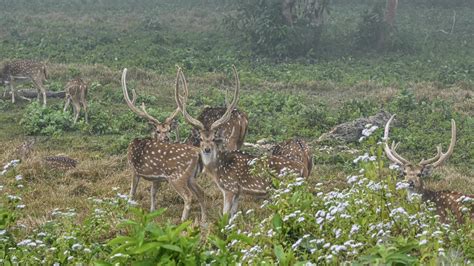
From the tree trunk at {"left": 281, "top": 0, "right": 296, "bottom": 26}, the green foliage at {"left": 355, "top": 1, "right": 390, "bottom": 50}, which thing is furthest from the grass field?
the tree trunk at {"left": 281, "top": 0, "right": 296, "bottom": 26}

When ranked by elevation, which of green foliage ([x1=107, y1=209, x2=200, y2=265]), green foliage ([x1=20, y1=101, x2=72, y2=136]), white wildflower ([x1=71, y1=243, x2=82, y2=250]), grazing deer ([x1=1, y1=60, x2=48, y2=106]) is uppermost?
green foliage ([x1=107, y1=209, x2=200, y2=265])

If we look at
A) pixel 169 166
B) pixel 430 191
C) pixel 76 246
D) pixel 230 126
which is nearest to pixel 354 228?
pixel 76 246

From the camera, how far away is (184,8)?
30844 mm

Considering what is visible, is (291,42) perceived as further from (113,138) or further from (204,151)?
(204,151)

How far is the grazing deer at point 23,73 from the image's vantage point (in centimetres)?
1596

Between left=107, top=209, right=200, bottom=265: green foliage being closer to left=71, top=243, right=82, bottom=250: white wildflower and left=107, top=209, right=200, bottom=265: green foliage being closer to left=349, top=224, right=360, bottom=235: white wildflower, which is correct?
left=71, top=243, right=82, bottom=250: white wildflower

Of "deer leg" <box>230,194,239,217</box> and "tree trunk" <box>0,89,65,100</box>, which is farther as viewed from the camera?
"tree trunk" <box>0,89,65,100</box>

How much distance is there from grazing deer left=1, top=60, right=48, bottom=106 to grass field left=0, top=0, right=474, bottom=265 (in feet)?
1.66

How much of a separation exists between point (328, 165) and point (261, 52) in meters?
12.0

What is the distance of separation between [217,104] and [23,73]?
4.48m

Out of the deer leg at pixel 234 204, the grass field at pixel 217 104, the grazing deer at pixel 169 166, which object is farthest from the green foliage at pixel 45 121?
the deer leg at pixel 234 204

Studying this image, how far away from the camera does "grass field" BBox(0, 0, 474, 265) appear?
193 inches

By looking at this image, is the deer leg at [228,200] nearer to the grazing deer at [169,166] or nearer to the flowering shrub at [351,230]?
the grazing deer at [169,166]

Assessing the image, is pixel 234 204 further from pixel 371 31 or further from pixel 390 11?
pixel 390 11
